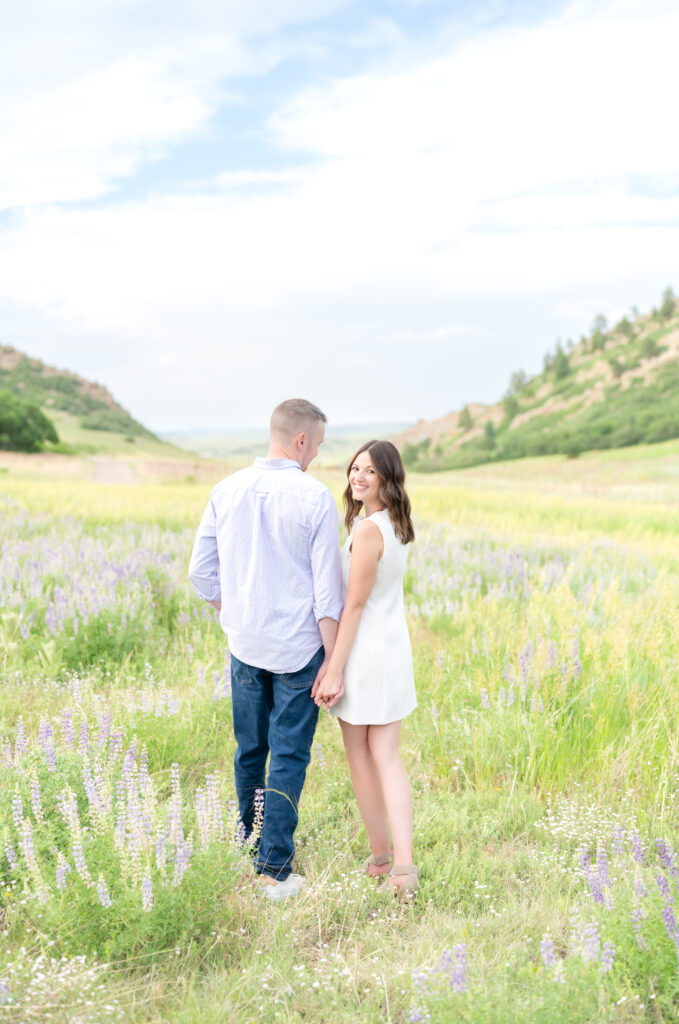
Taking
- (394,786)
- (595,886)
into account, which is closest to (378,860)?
(394,786)

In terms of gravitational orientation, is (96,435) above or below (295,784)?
above

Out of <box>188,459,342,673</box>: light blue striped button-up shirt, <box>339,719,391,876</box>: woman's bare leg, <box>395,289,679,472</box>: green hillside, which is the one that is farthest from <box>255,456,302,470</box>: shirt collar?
<box>395,289,679,472</box>: green hillside

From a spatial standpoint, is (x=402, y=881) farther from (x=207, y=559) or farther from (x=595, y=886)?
(x=207, y=559)

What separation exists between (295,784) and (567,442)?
60.0 m

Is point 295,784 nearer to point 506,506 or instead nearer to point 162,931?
point 162,931

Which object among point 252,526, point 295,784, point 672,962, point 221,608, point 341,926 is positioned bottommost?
point 341,926

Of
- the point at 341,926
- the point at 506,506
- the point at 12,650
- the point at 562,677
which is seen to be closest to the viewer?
the point at 341,926

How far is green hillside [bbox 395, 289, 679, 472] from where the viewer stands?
65.0m

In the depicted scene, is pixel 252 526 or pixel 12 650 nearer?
pixel 252 526

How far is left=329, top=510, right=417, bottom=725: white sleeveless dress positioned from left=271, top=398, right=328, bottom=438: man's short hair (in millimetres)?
507

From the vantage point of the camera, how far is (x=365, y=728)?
3332mm

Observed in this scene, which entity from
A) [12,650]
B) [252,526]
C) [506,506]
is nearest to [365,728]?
[252,526]

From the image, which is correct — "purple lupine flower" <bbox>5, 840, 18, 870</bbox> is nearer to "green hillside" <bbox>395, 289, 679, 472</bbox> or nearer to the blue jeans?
the blue jeans

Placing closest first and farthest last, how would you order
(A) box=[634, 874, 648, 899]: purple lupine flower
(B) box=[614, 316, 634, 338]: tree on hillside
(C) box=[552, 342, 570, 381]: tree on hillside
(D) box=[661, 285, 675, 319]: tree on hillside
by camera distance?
(A) box=[634, 874, 648, 899]: purple lupine flower → (D) box=[661, 285, 675, 319]: tree on hillside → (B) box=[614, 316, 634, 338]: tree on hillside → (C) box=[552, 342, 570, 381]: tree on hillside
